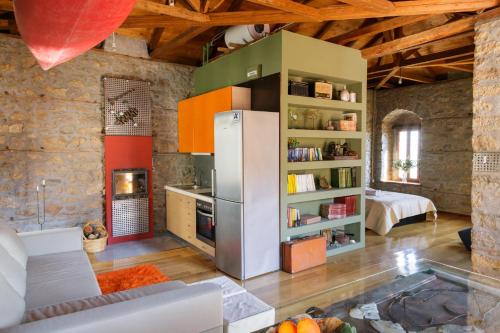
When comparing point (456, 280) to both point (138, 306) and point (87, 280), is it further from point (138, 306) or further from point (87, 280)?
point (87, 280)

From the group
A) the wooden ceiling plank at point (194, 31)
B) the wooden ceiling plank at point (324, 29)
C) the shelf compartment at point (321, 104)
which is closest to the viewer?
the shelf compartment at point (321, 104)

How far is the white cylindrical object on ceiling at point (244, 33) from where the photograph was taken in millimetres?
4797

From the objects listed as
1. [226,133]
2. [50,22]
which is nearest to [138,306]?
[50,22]

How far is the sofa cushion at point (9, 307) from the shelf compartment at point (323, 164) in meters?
3.07

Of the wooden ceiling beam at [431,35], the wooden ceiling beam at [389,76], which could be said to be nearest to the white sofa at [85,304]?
the wooden ceiling beam at [431,35]

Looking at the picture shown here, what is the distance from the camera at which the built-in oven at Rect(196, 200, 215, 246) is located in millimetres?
4344

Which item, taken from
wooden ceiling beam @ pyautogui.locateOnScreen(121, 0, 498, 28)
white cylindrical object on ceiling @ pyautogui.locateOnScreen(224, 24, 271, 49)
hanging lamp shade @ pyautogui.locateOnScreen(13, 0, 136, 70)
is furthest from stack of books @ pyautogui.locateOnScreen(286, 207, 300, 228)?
hanging lamp shade @ pyautogui.locateOnScreen(13, 0, 136, 70)

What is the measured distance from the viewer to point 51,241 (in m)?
3.36

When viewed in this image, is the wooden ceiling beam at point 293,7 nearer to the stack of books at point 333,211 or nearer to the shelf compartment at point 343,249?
the stack of books at point 333,211

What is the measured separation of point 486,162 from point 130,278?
4.38m

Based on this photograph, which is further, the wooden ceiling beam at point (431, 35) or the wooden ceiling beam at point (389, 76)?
the wooden ceiling beam at point (389, 76)

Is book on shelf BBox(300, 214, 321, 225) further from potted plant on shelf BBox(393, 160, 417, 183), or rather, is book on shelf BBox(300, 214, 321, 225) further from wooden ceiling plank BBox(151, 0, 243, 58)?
potted plant on shelf BBox(393, 160, 417, 183)

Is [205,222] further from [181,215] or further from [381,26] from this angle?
[381,26]

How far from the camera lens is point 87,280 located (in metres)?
2.68
